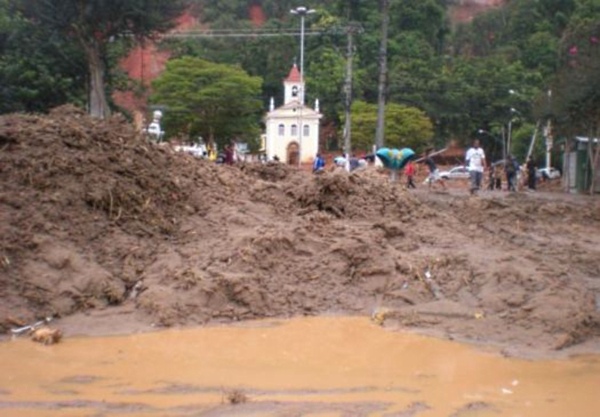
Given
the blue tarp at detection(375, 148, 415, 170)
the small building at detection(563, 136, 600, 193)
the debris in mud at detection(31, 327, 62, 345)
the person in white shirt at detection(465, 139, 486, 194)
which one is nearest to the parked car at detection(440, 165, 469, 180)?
the small building at detection(563, 136, 600, 193)

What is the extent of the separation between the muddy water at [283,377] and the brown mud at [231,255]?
0.50 metres

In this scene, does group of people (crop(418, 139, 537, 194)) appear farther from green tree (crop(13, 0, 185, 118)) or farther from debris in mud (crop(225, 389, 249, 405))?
debris in mud (crop(225, 389, 249, 405))

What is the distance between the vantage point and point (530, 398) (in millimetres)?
Result: 6352

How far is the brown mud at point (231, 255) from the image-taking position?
8570 millimetres

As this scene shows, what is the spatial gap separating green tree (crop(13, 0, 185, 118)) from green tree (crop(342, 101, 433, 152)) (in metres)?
29.9

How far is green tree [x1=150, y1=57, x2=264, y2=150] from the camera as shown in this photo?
4925 centimetres

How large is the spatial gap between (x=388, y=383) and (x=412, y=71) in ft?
194

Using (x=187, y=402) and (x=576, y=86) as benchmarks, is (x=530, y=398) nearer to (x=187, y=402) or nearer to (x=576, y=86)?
(x=187, y=402)

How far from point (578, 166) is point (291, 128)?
32980 millimetres

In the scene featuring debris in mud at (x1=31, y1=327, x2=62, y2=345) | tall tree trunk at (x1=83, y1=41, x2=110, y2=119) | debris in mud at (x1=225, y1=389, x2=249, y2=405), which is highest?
tall tree trunk at (x1=83, y1=41, x2=110, y2=119)

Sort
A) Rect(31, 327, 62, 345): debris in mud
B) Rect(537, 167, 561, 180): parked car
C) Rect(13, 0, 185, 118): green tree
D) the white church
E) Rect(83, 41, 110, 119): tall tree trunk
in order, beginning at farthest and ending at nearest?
the white church → Rect(537, 167, 561, 180): parked car → Rect(83, 41, 110, 119): tall tree trunk → Rect(13, 0, 185, 118): green tree → Rect(31, 327, 62, 345): debris in mud

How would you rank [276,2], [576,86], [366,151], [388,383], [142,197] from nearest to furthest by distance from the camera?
[388,383] → [142,197] → [576,86] → [366,151] → [276,2]

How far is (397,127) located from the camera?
5812cm

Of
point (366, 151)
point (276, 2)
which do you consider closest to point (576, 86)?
point (366, 151)
